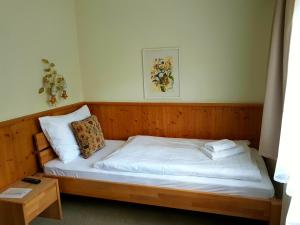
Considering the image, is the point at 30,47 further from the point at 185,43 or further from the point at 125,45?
the point at 185,43

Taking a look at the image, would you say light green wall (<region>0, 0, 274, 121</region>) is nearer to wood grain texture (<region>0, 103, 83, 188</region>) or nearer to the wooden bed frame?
wood grain texture (<region>0, 103, 83, 188</region>)

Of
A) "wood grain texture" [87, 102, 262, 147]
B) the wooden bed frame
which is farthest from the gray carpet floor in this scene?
"wood grain texture" [87, 102, 262, 147]

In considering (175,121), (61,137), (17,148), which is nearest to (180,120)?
(175,121)

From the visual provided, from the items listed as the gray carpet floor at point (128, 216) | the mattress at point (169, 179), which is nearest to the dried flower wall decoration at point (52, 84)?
the mattress at point (169, 179)

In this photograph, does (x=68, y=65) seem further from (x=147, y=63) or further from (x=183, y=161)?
(x=183, y=161)

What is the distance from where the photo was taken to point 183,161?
90.0 inches

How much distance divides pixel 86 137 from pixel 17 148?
661 mm

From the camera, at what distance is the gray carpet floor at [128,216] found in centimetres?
227

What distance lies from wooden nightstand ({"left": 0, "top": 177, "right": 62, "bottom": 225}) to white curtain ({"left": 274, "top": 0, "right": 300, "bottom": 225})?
71.3 inches

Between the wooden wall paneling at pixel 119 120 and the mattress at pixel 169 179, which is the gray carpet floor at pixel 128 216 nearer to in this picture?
the mattress at pixel 169 179

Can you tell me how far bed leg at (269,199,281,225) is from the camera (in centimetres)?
186

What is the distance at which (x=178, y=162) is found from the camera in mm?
2268

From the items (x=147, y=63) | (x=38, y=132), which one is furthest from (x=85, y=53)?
(x=38, y=132)

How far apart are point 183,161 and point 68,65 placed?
73.9 inches
